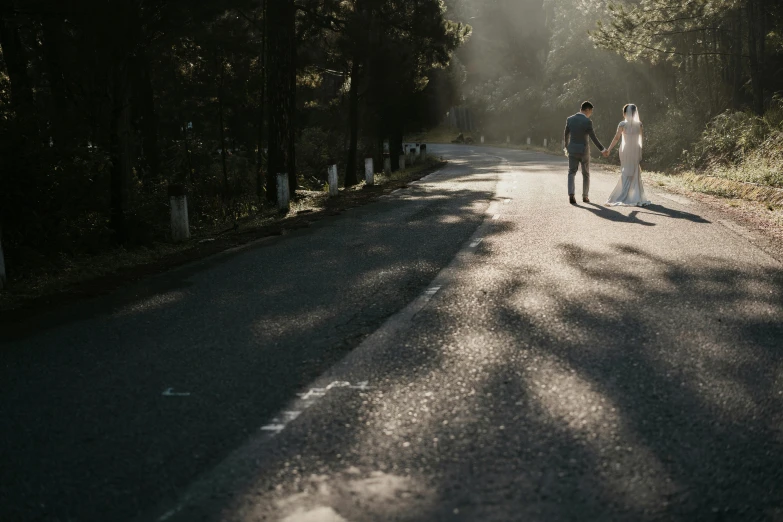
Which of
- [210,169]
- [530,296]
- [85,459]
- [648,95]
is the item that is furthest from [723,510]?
[648,95]

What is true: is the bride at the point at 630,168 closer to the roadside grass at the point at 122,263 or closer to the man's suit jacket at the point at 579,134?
the man's suit jacket at the point at 579,134

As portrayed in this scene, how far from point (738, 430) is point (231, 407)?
2701mm

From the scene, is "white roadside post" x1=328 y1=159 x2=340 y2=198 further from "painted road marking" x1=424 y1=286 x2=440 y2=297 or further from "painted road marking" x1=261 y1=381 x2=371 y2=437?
"painted road marking" x1=261 y1=381 x2=371 y2=437

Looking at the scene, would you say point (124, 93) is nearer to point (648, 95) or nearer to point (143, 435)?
point (143, 435)

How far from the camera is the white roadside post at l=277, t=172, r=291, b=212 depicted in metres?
16.7

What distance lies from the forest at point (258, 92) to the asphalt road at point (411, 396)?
396 cm

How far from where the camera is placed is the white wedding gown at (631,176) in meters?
15.2

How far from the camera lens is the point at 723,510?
3.12 metres

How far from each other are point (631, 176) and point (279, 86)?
28.3 feet

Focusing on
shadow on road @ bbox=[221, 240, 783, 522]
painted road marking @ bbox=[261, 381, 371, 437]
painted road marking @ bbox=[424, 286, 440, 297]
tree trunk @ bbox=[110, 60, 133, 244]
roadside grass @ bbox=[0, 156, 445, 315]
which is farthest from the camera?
Result: tree trunk @ bbox=[110, 60, 133, 244]

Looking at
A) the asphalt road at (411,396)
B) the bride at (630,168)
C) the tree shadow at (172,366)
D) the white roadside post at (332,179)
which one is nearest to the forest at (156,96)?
the white roadside post at (332,179)

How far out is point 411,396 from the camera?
4.38 metres

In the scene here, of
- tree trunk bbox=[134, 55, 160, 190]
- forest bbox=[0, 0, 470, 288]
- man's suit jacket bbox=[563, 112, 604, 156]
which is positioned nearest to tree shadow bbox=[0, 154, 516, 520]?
forest bbox=[0, 0, 470, 288]

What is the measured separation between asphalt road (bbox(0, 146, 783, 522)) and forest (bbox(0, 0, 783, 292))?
3963mm
